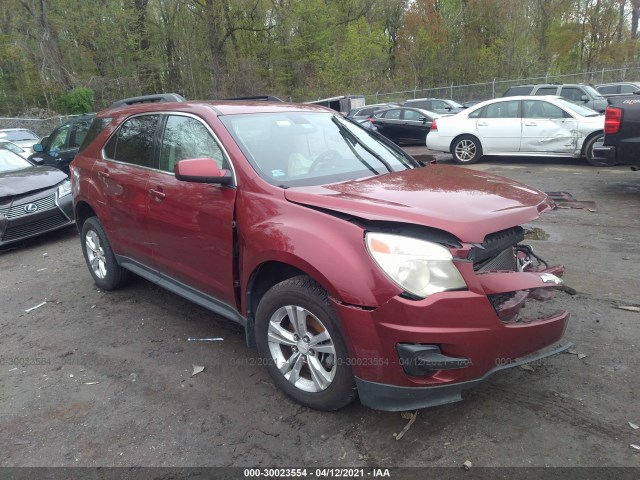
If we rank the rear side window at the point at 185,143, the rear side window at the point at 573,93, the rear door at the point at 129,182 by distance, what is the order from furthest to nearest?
the rear side window at the point at 573,93 < the rear door at the point at 129,182 < the rear side window at the point at 185,143

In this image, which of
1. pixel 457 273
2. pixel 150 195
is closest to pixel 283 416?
pixel 457 273

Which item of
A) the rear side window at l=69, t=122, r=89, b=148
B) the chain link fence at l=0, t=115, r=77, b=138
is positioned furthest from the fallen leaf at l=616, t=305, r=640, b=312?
the chain link fence at l=0, t=115, r=77, b=138

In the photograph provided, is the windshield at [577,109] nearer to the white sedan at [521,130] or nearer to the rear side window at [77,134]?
the white sedan at [521,130]

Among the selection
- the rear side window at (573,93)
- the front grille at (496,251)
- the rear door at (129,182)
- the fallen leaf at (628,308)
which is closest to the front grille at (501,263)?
the front grille at (496,251)

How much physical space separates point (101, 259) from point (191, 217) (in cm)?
209

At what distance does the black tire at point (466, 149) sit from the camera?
11.6 meters

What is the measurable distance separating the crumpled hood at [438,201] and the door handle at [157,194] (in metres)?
1.26

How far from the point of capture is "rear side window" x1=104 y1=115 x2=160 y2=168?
162 inches

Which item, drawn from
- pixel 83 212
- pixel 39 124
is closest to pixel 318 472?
pixel 83 212

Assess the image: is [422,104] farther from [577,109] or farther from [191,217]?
[191,217]

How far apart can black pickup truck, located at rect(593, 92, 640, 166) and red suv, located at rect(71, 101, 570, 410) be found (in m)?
4.59

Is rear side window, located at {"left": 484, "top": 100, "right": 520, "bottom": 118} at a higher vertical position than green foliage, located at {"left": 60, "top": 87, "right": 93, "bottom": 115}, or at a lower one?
lower

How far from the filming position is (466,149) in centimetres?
1179

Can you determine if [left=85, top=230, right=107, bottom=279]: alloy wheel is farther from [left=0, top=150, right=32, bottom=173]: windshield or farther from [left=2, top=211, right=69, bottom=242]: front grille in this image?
[left=0, top=150, right=32, bottom=173]: windshield
